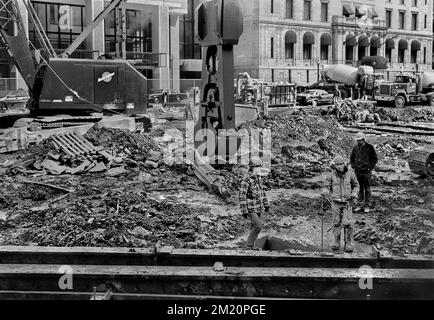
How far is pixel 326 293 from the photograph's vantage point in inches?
261

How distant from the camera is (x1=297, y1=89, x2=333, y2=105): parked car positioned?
4579 cm

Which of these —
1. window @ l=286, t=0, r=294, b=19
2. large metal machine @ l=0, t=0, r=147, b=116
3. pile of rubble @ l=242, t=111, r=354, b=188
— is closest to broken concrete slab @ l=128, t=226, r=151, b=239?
pile of rubble @ l=242, t=111, r=354, b=188

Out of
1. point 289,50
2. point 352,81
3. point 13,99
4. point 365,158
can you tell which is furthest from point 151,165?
point 289,50

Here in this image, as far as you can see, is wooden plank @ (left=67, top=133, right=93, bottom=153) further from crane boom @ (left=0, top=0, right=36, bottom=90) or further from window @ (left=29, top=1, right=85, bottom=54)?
window @ (left=29, top=1, right=85, bottom=54)

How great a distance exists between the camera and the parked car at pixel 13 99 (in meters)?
32.0

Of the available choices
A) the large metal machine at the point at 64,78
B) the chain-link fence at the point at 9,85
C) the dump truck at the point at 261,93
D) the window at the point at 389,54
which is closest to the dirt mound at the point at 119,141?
the large metal machine at the point at 64,78

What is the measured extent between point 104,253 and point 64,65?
563 inches

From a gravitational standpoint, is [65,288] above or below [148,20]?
below

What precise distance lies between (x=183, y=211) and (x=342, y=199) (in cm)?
349

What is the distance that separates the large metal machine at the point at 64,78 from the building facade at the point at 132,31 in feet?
78.8

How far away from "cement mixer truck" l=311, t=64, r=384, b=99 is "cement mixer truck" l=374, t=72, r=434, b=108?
2.96m

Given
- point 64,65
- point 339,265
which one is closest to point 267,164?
point 64,65

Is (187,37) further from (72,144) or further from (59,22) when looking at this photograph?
(72,144)
